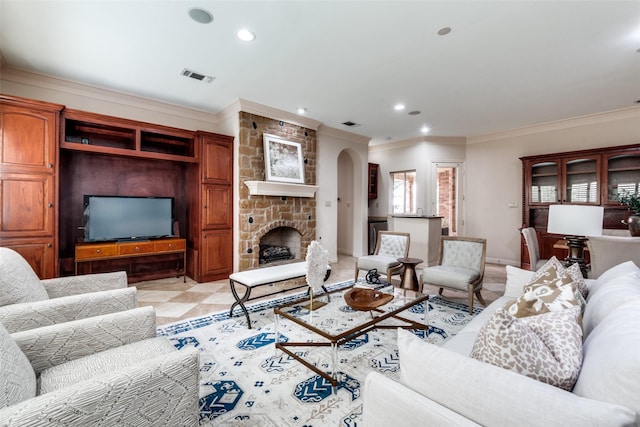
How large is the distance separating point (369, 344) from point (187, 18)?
3.15m

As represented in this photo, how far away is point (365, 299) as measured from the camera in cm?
220

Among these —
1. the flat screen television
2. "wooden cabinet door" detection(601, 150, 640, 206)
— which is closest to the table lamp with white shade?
"wooden cabinet door" detection(601, 150, 640, 206)

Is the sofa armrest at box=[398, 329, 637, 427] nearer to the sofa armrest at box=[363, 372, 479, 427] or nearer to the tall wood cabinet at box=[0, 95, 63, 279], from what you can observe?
the sofa armrest at box=[363, 372, 479, 427]

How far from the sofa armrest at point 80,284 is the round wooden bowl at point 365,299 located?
1.83 meters

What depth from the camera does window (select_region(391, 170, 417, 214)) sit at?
7.02 m

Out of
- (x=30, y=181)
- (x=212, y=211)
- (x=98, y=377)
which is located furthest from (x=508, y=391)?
(x=30, y=181)

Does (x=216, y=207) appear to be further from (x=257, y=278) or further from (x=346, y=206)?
(x=346, y=206)

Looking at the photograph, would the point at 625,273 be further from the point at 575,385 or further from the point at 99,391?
the point at 99,391

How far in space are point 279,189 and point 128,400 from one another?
12.6ft

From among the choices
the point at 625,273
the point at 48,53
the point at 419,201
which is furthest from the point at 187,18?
the point at 419,201

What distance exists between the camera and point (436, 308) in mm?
3133

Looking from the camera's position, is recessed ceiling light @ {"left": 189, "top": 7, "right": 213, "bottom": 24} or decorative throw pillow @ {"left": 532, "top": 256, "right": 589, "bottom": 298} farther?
recessed ceiling light @ {"left": 189, "top": 7, "right": 213, "bottom": 24}

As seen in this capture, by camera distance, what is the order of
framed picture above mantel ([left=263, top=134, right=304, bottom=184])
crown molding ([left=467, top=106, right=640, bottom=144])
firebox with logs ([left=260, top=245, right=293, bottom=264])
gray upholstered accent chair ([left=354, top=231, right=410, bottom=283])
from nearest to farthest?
gray upholstered accent chair ([left=354, top=231, right=410, bottom=283]) < crown molding ([left=467, top=106, right=640, bottom=144]) < framed picture above mantel ([left=263, top=134, right=304, bottom=184]) < firebox with logs ([left=260, top=245, right=293, bottom=264])

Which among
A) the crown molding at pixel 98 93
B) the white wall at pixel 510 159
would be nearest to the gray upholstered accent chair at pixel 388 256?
the white wall at pixel 510 159
